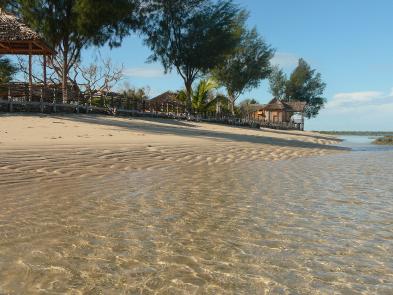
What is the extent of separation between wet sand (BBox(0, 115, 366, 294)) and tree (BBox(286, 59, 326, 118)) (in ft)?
258

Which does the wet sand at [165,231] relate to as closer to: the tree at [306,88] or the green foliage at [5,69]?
the green foliage at [5,69]

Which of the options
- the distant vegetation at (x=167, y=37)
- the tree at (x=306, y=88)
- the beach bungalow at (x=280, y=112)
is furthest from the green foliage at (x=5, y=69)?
the tree at (x=306, y=88)

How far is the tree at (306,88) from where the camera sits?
3319 inches

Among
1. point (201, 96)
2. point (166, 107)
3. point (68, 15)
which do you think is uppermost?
point (68, 15)

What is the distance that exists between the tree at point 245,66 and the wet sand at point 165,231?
45.6 meters

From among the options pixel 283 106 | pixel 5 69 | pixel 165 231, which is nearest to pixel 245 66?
pixel 283 106

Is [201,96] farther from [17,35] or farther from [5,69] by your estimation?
[17,35]

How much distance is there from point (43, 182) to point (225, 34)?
32.9 meters

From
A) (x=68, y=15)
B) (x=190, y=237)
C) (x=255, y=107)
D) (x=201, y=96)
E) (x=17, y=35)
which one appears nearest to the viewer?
(x=190, y=237)

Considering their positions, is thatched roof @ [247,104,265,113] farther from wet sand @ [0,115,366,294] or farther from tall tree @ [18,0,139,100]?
wet sand @ [0,115,366,294]

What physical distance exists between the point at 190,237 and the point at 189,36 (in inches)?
1360

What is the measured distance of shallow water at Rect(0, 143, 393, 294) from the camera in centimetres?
270

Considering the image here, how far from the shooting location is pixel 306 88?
84.9 m

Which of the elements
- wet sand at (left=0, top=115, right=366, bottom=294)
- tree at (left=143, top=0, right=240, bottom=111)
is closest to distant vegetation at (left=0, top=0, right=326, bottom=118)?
tree at (left=143, top=0, right=240, bottom=111)
